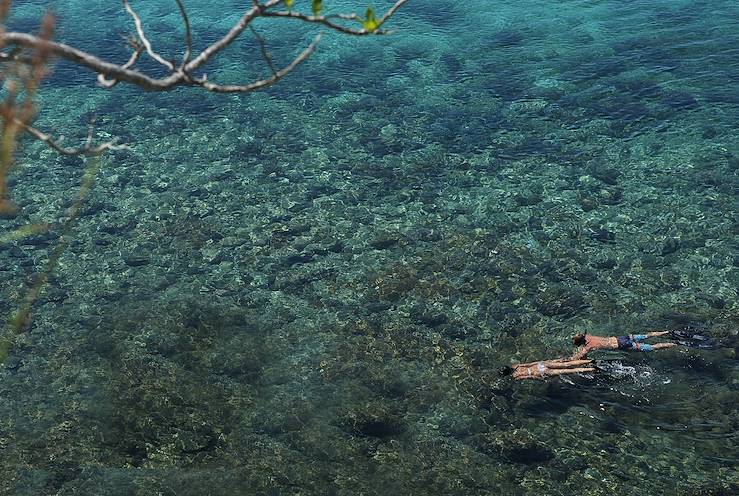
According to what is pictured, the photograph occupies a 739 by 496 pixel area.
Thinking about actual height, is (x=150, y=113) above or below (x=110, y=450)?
above

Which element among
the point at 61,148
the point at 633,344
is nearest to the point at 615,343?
the point at 633,344

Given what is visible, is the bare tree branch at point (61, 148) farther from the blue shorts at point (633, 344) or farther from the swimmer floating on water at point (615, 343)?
the blue shorts at point (633, 344)

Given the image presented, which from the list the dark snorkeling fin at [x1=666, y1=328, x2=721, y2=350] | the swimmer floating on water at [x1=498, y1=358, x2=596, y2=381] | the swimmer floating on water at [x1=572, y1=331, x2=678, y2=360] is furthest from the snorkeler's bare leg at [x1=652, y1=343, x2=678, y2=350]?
the swimmer floating on water at [x1=498, y1=358, x2=596, y2=381]

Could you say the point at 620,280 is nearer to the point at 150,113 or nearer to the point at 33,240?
the point at 33,240

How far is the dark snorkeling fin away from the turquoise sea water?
0.18 metres

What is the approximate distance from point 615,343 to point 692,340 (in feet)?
3.91

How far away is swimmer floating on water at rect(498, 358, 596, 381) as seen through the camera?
1217cm

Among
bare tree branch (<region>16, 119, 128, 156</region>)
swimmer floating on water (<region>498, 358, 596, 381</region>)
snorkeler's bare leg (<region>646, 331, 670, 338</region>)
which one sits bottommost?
swimmer floating on water (<region>498, 358, 596, 381</region>)

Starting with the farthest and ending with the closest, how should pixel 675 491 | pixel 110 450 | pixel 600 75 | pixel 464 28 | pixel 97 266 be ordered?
pixel 464 28
pixel 600 75
pixel 97 266
pixel 110 450
pixel 675 491

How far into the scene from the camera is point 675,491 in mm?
10570

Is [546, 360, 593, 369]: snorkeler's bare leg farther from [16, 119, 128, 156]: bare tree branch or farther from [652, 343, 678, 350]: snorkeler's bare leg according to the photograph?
[16, 119, 128, 156]: bare tree branch

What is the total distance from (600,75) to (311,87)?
24.5ft

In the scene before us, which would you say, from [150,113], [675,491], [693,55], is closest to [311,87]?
[150,113]

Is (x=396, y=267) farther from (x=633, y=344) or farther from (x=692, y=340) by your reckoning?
(x=692, y=340)
